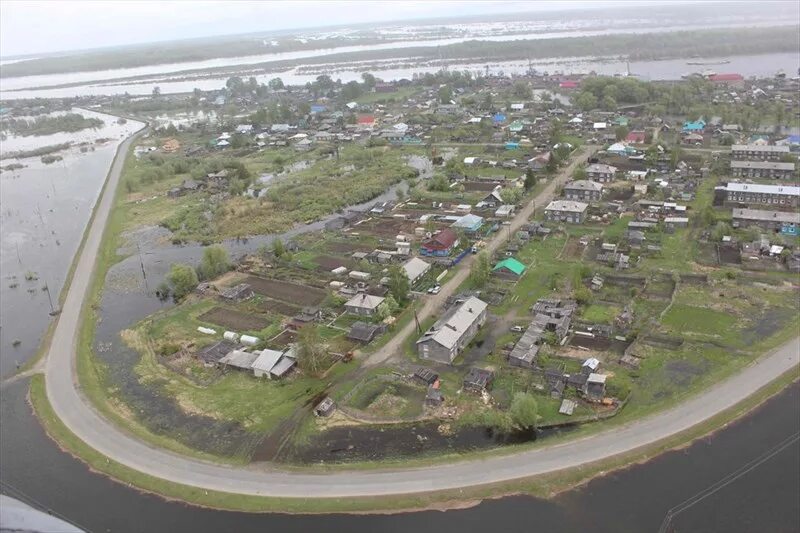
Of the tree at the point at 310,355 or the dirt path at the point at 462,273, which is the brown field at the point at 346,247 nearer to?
the dirt path at the point at 462,273

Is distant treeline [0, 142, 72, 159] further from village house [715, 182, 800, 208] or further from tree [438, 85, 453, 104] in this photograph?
village house [715, 182, 800, 208]

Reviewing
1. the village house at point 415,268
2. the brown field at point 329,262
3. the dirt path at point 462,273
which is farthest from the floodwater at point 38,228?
the village house at point 415,268

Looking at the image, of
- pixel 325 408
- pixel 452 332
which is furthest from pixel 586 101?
pixel 325 408

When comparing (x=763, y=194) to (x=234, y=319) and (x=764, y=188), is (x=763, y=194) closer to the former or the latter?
(x=764, y=188)

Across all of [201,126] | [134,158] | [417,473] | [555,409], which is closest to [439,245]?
[555,409]

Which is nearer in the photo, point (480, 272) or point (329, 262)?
point (480, 272)
